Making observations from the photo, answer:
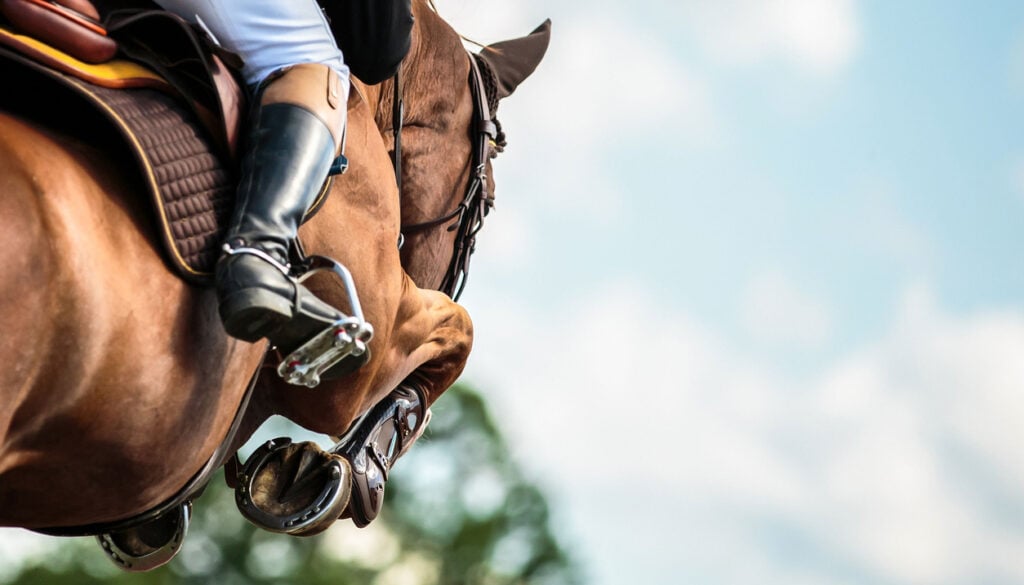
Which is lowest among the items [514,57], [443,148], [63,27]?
[443,148]

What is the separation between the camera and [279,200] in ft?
14.0

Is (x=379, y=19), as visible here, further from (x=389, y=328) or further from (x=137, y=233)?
(x=137, y=233)

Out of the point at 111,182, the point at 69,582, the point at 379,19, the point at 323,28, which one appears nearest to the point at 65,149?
the point at 111,182

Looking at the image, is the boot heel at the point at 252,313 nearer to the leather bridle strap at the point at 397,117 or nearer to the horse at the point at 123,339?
the horse at the point at 123,339

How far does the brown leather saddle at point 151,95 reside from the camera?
3.94 m

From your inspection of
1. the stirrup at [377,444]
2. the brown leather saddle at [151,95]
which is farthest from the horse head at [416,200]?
the brown leather saddle at [151,95]

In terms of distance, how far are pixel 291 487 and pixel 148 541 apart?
22.4 inches

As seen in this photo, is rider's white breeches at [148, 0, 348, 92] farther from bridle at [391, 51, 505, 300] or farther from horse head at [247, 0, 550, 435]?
bridle at [391, 51, 505, 300]

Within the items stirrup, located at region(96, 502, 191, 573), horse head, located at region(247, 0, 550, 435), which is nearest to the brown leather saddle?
horse head, located at region(247, 0, 550, 435)

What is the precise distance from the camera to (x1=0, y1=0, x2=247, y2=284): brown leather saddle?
3.94m

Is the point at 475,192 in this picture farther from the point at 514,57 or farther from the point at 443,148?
the point at 514,57

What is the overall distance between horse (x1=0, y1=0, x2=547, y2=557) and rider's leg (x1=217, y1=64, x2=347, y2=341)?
0.19 meters

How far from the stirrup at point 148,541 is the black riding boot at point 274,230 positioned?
5.43ft

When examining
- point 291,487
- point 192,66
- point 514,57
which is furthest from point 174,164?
point 514,57
